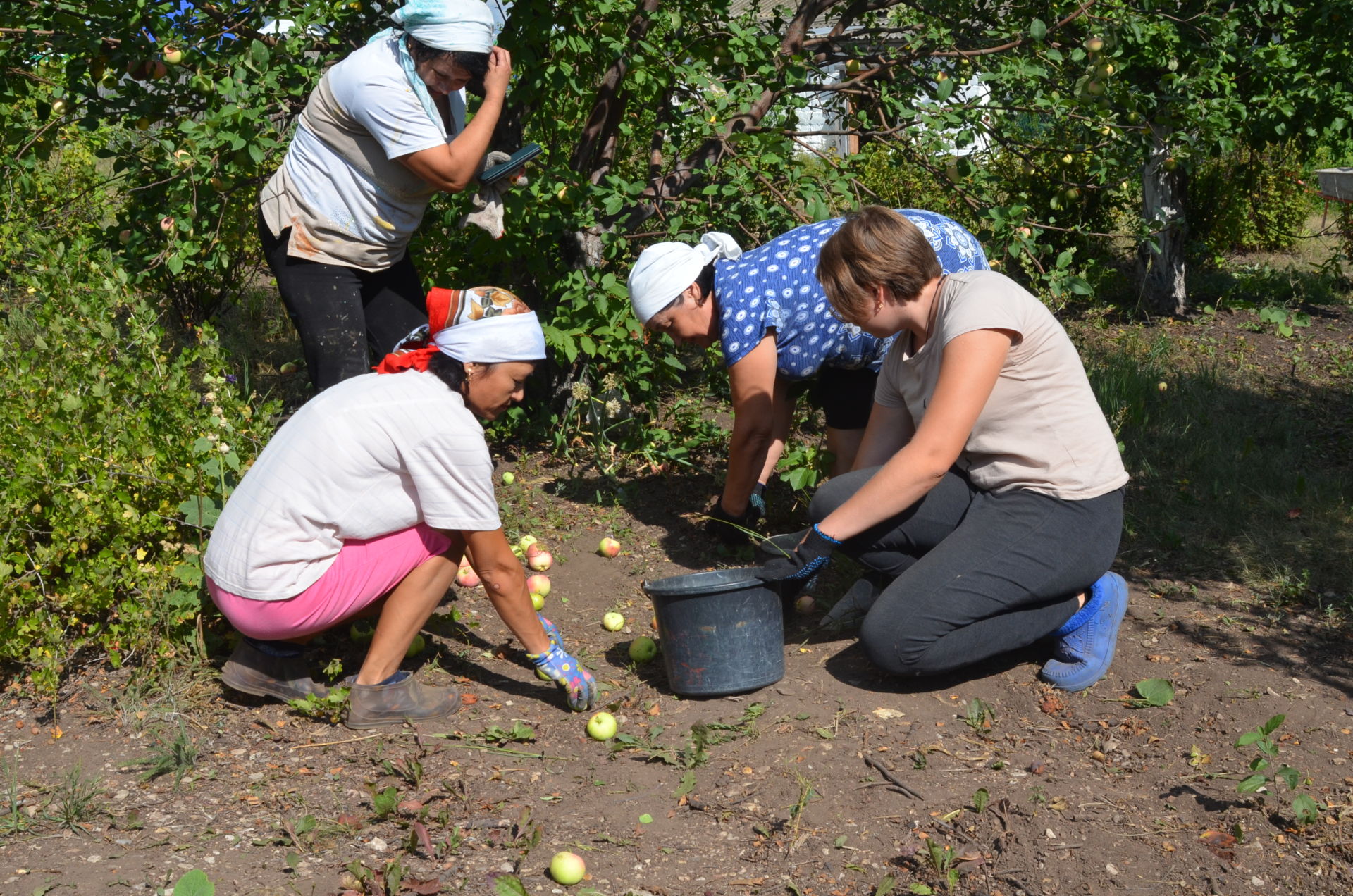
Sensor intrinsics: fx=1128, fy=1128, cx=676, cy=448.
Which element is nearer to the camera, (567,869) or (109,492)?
(567,869)

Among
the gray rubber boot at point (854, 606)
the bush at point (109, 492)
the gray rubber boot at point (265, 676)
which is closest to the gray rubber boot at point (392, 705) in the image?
the gray rubber boot at point (265, 676)

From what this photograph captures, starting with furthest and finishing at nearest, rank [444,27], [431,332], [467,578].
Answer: [467,578] < [444,27] < [431,332]

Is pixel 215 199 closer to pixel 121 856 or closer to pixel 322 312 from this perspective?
pixel 322 312

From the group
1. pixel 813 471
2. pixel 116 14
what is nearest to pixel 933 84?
pixel 813 471

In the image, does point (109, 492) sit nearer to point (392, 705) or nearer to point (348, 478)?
point (348, 478)

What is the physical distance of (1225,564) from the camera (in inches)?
142

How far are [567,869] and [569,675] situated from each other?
0.73 meters

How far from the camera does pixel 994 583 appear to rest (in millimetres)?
2789

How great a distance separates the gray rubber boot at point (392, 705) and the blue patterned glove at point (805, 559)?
902mm

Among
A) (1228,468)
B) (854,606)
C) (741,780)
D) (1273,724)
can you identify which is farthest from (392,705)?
(1228,468)

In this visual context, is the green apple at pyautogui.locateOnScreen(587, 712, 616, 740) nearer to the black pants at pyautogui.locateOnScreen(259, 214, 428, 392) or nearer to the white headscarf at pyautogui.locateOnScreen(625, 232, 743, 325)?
the white headscarf at pyautogui.locateOnScreen(625, 232, 743, 325)

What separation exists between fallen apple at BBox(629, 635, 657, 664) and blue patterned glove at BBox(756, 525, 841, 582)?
0.55 m

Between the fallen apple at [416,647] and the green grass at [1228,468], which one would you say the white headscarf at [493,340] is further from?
the green grass at [1228,468]

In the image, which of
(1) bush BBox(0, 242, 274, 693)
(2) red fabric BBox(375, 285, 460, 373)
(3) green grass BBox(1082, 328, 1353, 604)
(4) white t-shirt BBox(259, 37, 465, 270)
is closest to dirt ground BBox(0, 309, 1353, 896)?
(1) bush BBox(0, 242, 274, 693)
